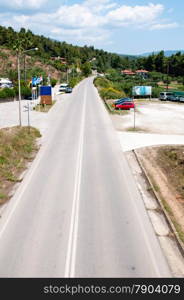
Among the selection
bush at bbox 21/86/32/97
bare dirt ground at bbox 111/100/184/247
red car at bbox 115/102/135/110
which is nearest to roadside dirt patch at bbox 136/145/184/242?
bare dirt ground at bbox 111/100/184/247

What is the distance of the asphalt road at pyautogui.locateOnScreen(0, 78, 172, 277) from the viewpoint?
901 centimetres

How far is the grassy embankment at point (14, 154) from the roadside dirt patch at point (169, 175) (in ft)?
25.6

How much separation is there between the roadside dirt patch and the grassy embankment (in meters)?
7.80

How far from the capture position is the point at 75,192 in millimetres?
14141

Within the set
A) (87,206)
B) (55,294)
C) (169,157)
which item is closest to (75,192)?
(87,206)

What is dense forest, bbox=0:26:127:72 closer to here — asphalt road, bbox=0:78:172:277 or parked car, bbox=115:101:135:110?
parked car, bbox=115:101:135:110

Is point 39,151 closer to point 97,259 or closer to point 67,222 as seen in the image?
point 67,222

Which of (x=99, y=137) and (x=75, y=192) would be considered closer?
(x=75, y=192)

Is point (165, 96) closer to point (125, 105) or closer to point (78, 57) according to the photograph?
point (125, 105)

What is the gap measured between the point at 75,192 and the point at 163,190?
15.6ft

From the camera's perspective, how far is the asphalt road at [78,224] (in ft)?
29.6

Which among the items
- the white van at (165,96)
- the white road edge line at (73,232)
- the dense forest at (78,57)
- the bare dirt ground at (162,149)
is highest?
the dense forest at (78,57)

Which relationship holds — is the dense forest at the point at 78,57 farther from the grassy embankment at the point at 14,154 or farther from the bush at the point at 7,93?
the grassy embankment at the point at 14,154

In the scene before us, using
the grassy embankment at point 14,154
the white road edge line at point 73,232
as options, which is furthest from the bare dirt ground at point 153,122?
the white road edge line at point 73,232
